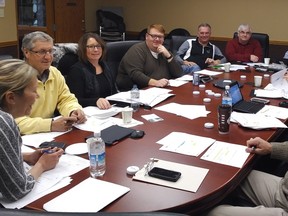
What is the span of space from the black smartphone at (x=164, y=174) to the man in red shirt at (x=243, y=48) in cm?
373

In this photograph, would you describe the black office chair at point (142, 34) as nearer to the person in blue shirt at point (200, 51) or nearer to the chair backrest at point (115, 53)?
the person in blue shirt at point (200, 51)

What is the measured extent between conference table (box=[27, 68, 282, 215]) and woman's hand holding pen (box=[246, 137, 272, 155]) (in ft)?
0.13

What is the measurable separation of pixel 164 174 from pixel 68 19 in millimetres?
5705

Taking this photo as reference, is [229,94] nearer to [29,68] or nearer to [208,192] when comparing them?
[208,192]

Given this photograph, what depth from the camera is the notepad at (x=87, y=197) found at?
3.96 ft

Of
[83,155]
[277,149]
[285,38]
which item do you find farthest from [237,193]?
[285,38]

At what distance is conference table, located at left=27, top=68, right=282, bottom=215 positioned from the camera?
4.13 feet

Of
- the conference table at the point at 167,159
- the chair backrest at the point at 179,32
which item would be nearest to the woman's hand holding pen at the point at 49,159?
the conference table at the point at 167,159

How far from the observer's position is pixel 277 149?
181cm

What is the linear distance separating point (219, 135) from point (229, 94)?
59 cm

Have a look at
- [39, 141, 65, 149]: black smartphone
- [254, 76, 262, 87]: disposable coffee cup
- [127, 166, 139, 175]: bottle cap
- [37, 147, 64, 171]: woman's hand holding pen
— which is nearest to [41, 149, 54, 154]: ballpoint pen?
[37, 147, 64, 171]: woman's hand holding pen

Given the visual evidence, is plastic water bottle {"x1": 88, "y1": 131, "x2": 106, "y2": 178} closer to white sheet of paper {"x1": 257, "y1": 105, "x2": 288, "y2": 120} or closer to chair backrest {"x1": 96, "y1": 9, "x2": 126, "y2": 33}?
white sheet of paper {"x1": 257, "y1": 105, "x2": 288, "y2": 120}

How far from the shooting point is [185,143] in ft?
5.89

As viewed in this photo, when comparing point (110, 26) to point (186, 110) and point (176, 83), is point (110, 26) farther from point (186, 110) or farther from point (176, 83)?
point (186, 110)
